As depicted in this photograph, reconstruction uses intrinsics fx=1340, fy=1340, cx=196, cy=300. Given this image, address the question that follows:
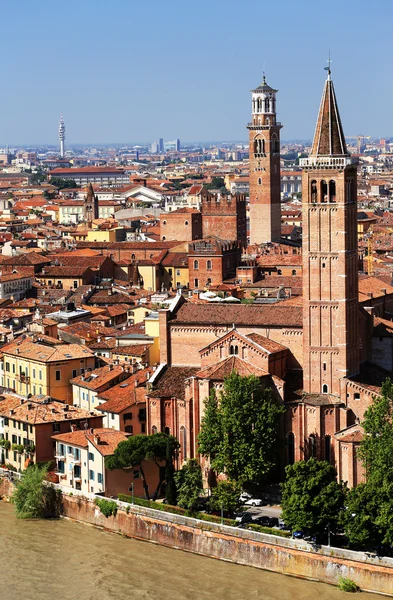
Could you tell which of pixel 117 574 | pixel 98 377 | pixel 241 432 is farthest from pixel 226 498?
pixel 98 377

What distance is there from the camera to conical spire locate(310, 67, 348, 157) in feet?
81.5

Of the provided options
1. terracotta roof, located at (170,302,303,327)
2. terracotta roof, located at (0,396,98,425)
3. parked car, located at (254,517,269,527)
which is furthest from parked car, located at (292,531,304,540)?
terracotta roof, located at (0,396,98,425)

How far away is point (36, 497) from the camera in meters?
24.0

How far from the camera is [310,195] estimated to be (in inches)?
979

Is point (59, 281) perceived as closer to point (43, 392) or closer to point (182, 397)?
point (43, 392)

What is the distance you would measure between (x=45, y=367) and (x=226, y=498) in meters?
7.62

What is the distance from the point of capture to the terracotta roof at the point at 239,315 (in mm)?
26094

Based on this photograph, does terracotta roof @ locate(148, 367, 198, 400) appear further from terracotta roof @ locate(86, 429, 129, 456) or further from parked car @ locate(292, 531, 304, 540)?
parked car @ locate(292, 531, 304, 540)

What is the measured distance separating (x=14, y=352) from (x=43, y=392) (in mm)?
1518

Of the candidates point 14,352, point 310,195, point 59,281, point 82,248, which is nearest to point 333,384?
point 310,195

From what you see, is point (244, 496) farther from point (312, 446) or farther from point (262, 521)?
point (312, 446)

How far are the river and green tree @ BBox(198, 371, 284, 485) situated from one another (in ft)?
6.66

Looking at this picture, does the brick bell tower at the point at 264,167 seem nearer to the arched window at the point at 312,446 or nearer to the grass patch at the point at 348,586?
the arched window at the point at 312,446

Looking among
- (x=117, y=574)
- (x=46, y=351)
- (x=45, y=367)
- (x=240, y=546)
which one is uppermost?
(x=46, y=351)
